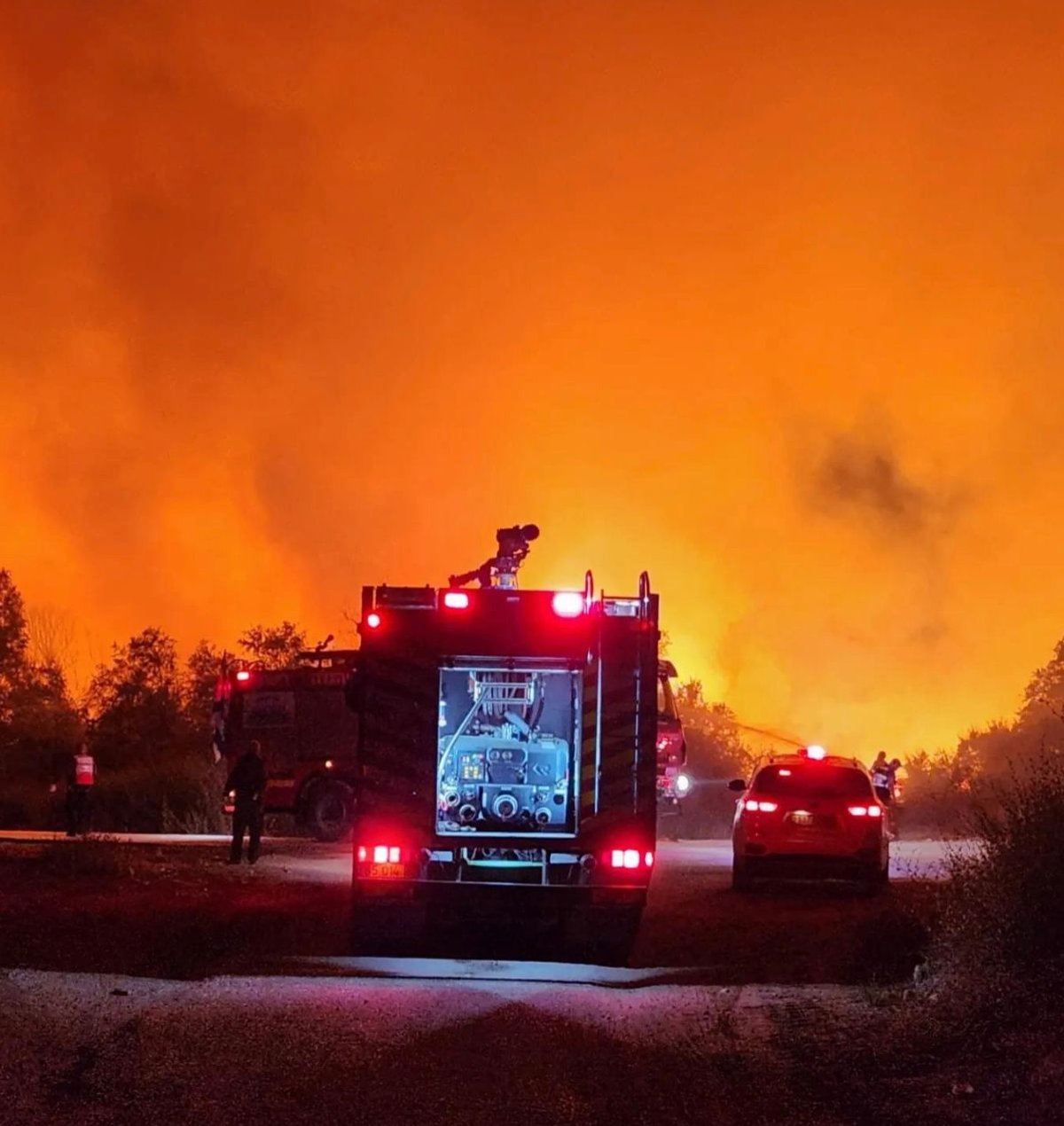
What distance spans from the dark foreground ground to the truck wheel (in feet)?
35.4

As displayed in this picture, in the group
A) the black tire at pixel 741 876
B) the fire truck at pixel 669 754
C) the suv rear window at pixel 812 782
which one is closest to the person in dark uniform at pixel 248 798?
the fire truck at pixel 669 754

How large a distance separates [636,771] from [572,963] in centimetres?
171

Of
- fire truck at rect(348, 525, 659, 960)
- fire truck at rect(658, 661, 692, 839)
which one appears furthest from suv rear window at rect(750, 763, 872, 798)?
fire truck at rect(348, 525, 659, 960)

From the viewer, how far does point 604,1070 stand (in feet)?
27.6

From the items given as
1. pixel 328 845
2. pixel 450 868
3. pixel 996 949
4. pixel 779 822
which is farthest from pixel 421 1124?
pixel 328 845

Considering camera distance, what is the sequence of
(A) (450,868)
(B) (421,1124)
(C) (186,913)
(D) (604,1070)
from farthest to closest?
(C) (186,913)
(A) (450,868)
(D) (604,1070)
(B) (421,1124)

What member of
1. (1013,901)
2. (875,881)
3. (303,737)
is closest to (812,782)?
(875,881)

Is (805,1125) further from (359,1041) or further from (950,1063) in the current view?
(359,1041)

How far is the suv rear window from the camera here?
59.5 ft

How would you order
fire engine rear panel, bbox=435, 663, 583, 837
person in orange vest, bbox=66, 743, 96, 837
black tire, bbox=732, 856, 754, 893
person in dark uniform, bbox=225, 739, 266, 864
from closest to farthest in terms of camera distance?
fire engine rear panel, bbox=435, 663, 583, 837, black tire, bbox=732, 856, 754, 893, person in dark uniform, bbox=225, 739, 266, 864, person in orange vest, bbox=66, 743, 96, 837

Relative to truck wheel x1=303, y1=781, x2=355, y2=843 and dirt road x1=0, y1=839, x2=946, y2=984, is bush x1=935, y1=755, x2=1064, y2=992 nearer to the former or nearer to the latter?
dirt road x1=0, y1=839, x2=946, y2=984

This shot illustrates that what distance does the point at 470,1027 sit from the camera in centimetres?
945

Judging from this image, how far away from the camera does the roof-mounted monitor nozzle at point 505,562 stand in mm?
14422

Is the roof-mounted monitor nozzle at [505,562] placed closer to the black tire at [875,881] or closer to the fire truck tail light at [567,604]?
the fire truck tail light at [567,604]
